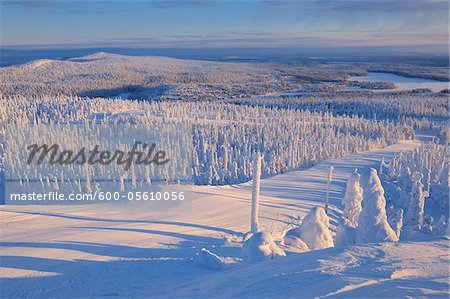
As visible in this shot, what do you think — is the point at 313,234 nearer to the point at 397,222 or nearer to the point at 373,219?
the point at 373,219

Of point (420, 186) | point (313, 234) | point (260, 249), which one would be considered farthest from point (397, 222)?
point (260, 249)

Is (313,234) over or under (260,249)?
under

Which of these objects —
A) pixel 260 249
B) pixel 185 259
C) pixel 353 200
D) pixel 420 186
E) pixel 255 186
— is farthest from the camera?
pixel 420 186

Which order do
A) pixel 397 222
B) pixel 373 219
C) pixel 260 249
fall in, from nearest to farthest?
pixel 260 249, pixel 373 219, pixel 397 222

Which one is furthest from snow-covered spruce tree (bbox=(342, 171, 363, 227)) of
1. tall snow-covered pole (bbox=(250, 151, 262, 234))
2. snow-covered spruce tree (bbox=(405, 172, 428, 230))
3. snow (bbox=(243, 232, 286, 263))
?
snow (bbox=(243, 232, 286, 263))

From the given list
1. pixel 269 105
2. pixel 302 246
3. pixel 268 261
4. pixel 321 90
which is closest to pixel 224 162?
pixel 302 246

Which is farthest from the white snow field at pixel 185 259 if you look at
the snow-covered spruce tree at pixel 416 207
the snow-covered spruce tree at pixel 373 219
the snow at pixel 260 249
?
the snow-covered spruce tree at pixel 416 207

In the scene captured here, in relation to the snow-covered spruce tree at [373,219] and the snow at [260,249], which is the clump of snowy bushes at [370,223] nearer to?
the snow-covered spruce tree at [373,219]
